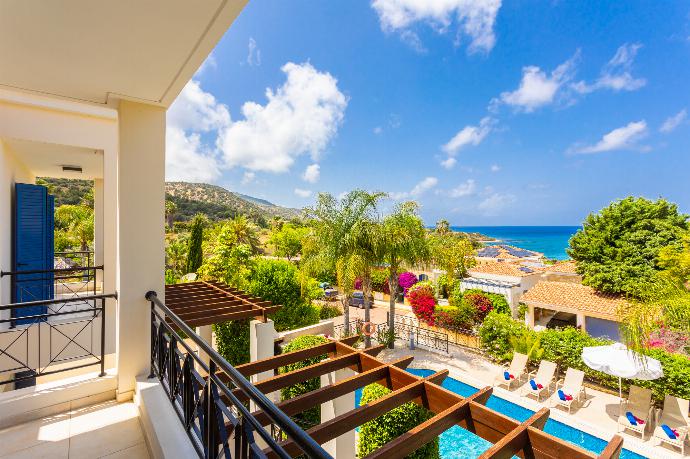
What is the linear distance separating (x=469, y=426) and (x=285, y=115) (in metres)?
52.7

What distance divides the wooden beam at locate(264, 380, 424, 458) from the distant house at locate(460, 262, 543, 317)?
59.5 feet

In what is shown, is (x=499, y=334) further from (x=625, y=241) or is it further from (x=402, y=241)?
(x=625, y=241)

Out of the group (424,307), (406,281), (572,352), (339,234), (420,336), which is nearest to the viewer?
(572,352)

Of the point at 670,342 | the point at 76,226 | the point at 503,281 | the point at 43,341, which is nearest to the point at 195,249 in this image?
the point at 76,226

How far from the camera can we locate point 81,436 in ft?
9.18

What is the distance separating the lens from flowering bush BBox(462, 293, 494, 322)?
16281 millimetres

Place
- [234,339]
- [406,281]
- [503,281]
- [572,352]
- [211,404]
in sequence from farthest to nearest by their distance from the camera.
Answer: [406,281]
[503,281]
[572,352]
[234,339]
[211,404]

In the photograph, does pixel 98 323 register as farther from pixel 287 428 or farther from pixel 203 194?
pixel 203 194

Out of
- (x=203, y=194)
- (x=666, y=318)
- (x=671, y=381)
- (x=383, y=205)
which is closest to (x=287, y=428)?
(x=666, y=318)

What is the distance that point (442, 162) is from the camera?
118812 mm

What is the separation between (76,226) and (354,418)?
29459mm

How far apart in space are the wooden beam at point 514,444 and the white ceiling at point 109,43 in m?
3.09

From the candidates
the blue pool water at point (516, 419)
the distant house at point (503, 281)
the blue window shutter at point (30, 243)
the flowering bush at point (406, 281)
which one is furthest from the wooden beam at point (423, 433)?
the flowering bush at point (406, 281)

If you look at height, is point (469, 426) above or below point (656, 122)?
below
